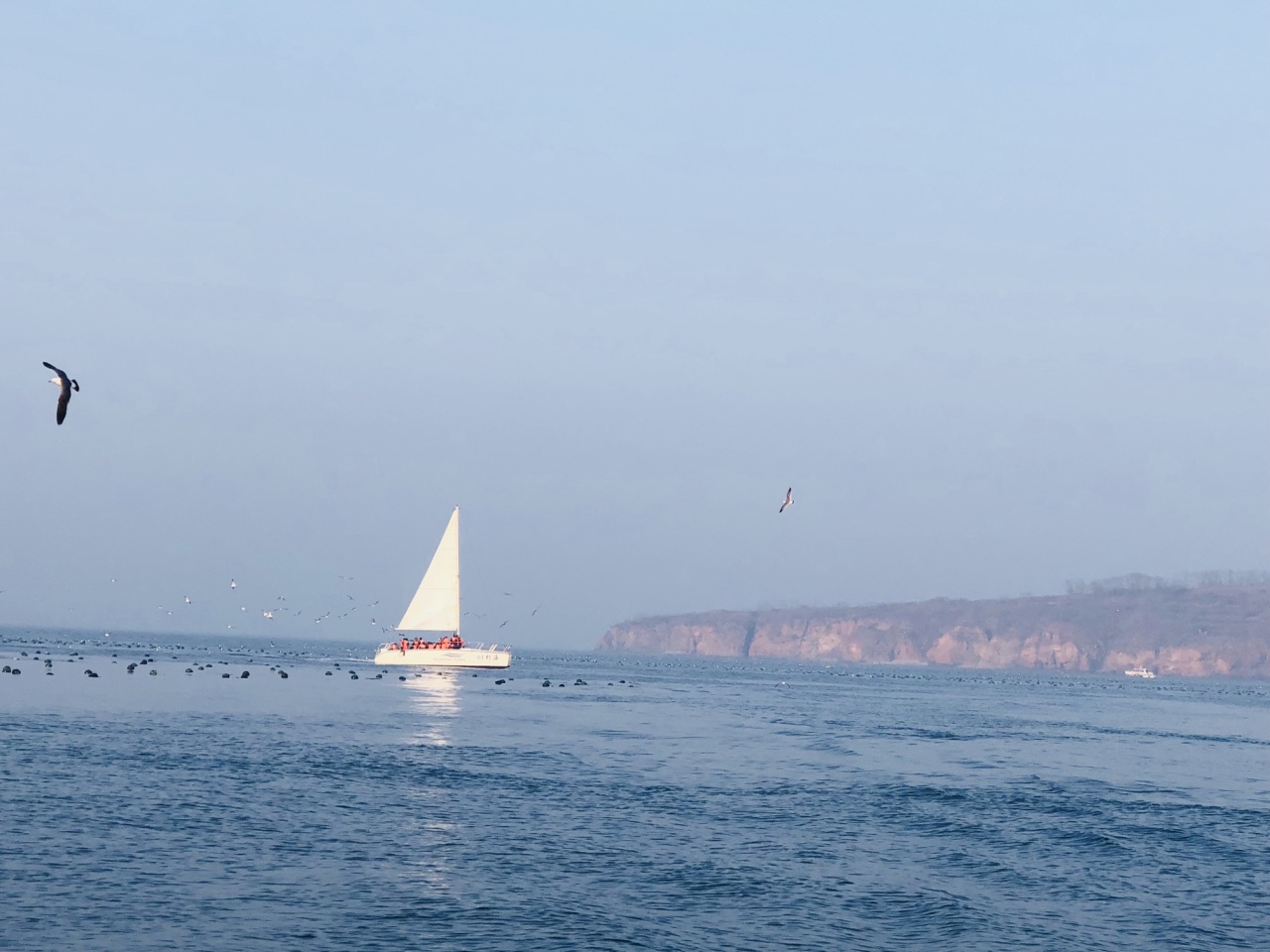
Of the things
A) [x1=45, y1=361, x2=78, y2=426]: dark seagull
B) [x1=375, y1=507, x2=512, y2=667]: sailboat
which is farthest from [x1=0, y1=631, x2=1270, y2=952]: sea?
[x1=375, y1=507, x2=512, y2=667]: sailboat

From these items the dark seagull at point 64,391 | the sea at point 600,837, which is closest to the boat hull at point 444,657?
the sea at point 600,837

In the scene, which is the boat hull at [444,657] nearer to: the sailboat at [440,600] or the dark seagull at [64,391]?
the sailboat at [440,600]

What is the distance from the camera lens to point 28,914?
62.6 feet

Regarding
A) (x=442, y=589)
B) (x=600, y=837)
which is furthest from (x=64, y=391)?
(x=442, y=589)

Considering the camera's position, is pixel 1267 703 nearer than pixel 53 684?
No

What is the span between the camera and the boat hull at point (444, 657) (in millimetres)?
96875

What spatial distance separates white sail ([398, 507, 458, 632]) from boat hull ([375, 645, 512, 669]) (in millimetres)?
Result: 2150

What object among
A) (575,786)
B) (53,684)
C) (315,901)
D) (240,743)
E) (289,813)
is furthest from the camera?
(53,684)

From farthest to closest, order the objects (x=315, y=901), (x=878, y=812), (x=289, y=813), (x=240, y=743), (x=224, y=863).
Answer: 1. (x=240, y=743)
2. (x=878, y=812)
3. (x=289, y=813)
4. (x=224, y=863)
5. (x=315, y=901)

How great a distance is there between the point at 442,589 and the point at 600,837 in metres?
70.6

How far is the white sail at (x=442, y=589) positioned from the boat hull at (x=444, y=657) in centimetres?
215

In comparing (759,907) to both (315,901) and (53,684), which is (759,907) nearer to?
(315,901)

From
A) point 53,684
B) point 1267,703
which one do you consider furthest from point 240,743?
point 1267,703

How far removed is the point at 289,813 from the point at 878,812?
44.5 ft
